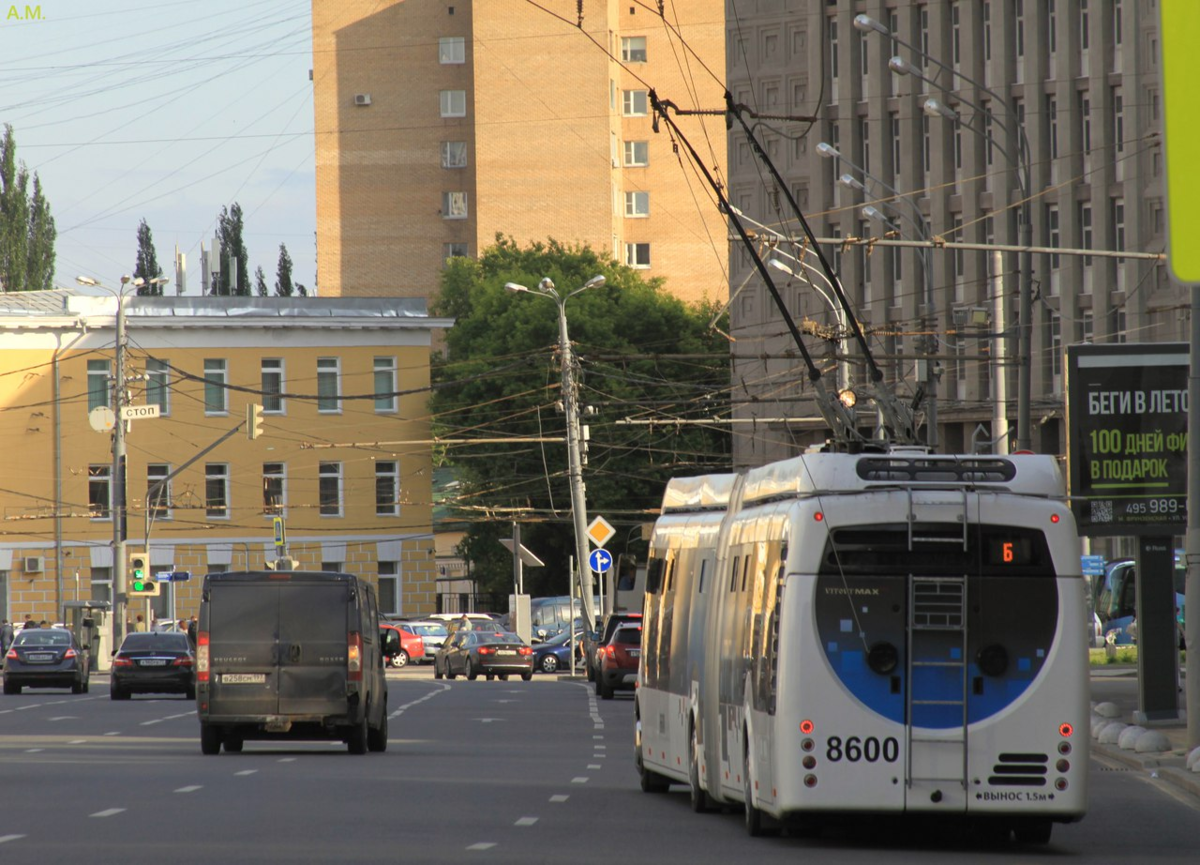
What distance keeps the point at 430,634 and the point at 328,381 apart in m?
11.2

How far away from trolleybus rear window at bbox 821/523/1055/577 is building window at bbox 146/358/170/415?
65256 mm

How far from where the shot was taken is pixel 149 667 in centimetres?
4450

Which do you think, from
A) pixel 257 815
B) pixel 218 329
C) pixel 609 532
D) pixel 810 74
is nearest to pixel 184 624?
pixel 218 329

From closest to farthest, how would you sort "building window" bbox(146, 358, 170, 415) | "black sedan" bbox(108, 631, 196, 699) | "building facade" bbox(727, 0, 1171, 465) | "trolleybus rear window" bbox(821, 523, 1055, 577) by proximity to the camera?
"trolleybus rear window" bbox(821, 523, 1055, 577) < "black sedan" bbox(108, 631, 196, 699) < "building facade" bbox(727, 0, 1171, 465) < "building window" bbox(146, 358, 170, 415)

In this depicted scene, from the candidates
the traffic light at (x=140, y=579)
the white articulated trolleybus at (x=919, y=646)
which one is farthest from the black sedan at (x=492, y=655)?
the white articulated trolleybus at (x=919, y=646)

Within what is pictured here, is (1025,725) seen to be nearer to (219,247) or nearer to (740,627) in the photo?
(740,627)

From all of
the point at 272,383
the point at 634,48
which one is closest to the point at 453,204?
the point at 634,48

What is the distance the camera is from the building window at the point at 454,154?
4210 inches

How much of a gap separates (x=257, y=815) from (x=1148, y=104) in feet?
192

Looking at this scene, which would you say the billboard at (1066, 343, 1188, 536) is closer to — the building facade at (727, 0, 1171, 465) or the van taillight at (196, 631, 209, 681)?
the van taillight at (196, 631, 209, 681)

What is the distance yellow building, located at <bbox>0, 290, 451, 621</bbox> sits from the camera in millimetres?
77375

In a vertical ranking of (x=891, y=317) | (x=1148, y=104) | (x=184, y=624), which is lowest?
(x=184, y=624)

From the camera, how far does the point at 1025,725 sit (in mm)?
14680

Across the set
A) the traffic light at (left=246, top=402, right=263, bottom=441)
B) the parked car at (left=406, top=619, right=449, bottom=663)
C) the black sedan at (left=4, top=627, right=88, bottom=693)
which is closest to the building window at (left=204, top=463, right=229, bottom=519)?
the parked car at (left=406, top=619, right=449, bottom=663)
